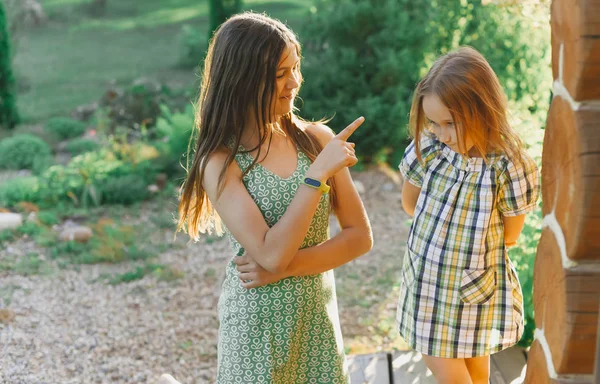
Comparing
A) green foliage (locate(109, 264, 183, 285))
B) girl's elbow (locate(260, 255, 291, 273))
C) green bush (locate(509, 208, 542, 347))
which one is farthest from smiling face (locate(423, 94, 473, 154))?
green foliage (locate(109, 264, 183, 285))

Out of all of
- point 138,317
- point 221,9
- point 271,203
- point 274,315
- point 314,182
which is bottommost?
point 138,317

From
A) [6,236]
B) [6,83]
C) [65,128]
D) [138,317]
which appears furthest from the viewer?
[6,83]

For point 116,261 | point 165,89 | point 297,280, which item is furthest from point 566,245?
point 165,89

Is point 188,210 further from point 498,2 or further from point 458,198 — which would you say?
point 498,2

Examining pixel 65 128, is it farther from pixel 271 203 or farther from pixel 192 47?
pixel 271 203

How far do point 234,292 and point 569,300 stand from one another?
3.75ft

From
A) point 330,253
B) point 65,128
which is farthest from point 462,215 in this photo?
point 65,128

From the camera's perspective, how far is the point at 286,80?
2.10 metres

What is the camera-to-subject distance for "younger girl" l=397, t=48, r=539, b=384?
7.18 ft

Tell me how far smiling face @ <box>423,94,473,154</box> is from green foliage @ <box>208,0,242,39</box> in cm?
734

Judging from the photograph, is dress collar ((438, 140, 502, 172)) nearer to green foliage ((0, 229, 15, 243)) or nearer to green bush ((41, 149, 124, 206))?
green foliage ((0, 229, 15, 243))

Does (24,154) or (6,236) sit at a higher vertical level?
(6,236)

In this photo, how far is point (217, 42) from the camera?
82.9 inches

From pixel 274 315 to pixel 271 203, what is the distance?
1.08ft
